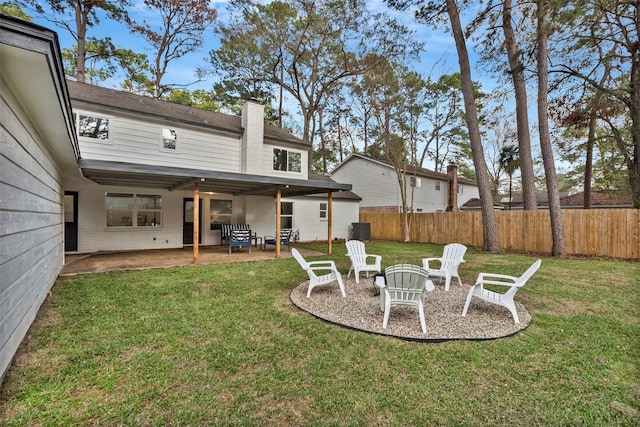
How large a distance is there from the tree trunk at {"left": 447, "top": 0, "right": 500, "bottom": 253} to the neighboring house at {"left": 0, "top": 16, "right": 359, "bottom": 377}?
5.28 metres

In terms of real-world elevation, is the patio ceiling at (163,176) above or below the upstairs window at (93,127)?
below

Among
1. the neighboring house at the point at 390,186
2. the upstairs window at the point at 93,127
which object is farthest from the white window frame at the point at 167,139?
the neighboring house at the point at 390,186

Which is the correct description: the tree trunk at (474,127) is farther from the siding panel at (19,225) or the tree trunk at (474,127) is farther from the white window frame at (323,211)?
the siding panel at (19,225)

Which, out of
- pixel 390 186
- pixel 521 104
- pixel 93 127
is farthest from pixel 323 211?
pixel 93 127

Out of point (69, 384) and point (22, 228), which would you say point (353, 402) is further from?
point (22, 228)

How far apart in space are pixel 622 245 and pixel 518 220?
9.67 ft

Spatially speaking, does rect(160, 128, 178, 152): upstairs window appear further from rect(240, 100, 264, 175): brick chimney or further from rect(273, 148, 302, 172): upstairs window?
rect(273, 148, 302, 172): upstairs window

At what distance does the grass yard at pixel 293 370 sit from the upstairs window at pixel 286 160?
8.25 meters

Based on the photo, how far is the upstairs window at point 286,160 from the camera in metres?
12.1

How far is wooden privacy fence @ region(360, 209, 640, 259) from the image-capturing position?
9086 mm

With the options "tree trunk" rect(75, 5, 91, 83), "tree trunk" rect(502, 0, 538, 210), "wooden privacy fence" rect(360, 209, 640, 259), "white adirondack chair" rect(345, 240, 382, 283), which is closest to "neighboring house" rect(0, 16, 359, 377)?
"white adirondack chair" rect(345, 240, 382, 283)

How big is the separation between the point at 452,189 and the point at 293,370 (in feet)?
63.3

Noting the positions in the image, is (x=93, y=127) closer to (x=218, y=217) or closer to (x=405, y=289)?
(x=218, y=217)

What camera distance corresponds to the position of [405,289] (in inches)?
147
